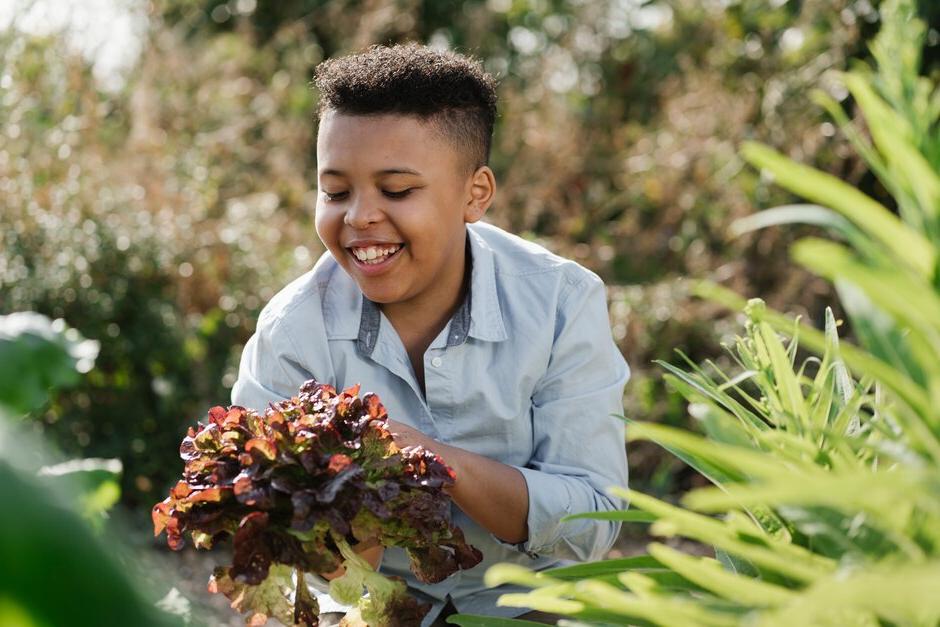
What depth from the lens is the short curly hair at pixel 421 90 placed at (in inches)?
88.4

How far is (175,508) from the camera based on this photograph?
1.55 m

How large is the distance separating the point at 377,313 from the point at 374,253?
0.19m

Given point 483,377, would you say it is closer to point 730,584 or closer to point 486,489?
point 486,489

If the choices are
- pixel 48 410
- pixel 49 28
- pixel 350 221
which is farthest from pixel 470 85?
pixel 49 28

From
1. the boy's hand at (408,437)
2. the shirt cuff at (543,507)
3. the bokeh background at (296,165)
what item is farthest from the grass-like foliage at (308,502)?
the bokeh background at (296,165)

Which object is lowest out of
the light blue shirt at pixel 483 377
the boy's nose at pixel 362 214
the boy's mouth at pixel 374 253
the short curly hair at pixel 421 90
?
the light blue shirt at pixel 483 377

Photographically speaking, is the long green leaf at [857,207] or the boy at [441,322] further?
the boy at [441,322]

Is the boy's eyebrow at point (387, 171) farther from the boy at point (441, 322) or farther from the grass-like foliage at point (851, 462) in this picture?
the grass-like foliage at point (851, 462)

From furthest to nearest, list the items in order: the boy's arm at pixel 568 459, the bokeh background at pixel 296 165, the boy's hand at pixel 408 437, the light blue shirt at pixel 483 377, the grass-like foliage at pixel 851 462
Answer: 1. the bokeh background at pixel 296 165
2. the light blue shirt at pixel 483 377
3. the boy's arm at pixel 568 459
4. the boy's hand at pixel 408 437
5. the grass-like foliage at pixel 851 462

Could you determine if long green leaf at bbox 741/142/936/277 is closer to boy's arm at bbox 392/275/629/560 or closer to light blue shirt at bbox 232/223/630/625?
boy's arm at bbox 392/275/629/560

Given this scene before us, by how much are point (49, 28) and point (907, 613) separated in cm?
503

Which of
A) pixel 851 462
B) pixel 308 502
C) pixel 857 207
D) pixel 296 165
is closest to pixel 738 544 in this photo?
pixel 851 462

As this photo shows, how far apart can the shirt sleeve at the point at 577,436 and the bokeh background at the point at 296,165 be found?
211 cm

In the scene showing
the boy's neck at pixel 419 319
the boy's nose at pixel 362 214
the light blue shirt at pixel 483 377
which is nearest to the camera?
the boy's nose at pixel 362 214
